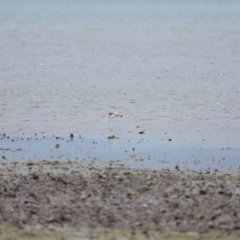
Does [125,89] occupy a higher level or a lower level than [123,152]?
lower

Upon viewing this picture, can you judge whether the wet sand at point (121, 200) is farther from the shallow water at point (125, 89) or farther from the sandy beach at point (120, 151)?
the shallow water at point (125, 89)

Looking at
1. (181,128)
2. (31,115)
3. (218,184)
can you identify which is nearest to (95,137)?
(181,128)

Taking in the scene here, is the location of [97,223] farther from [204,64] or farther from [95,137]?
[204,64]

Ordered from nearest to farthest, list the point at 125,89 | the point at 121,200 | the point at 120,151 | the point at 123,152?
the point at 121,200
the point at 123,152
the point at 120,151
the point at 125,89

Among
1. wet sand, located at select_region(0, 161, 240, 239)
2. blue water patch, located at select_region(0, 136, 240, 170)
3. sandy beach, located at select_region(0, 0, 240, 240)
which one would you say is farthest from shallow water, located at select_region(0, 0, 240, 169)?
wet sand, located at select_region(0, 161, 240, 239)

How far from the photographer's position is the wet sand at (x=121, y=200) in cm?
1322

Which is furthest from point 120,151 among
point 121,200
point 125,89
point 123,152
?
point 125,89

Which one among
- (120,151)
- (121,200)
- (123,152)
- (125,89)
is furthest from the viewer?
(125,89)

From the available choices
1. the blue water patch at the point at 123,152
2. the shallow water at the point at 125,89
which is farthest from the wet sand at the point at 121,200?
the shallow water at the point at 125,89

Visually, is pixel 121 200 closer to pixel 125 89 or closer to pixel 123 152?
pixel 123 152

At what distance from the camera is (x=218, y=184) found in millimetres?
16031

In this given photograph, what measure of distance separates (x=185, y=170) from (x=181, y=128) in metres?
6.23

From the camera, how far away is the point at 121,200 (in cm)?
1457

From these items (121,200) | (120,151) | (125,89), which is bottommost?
(125,89)
